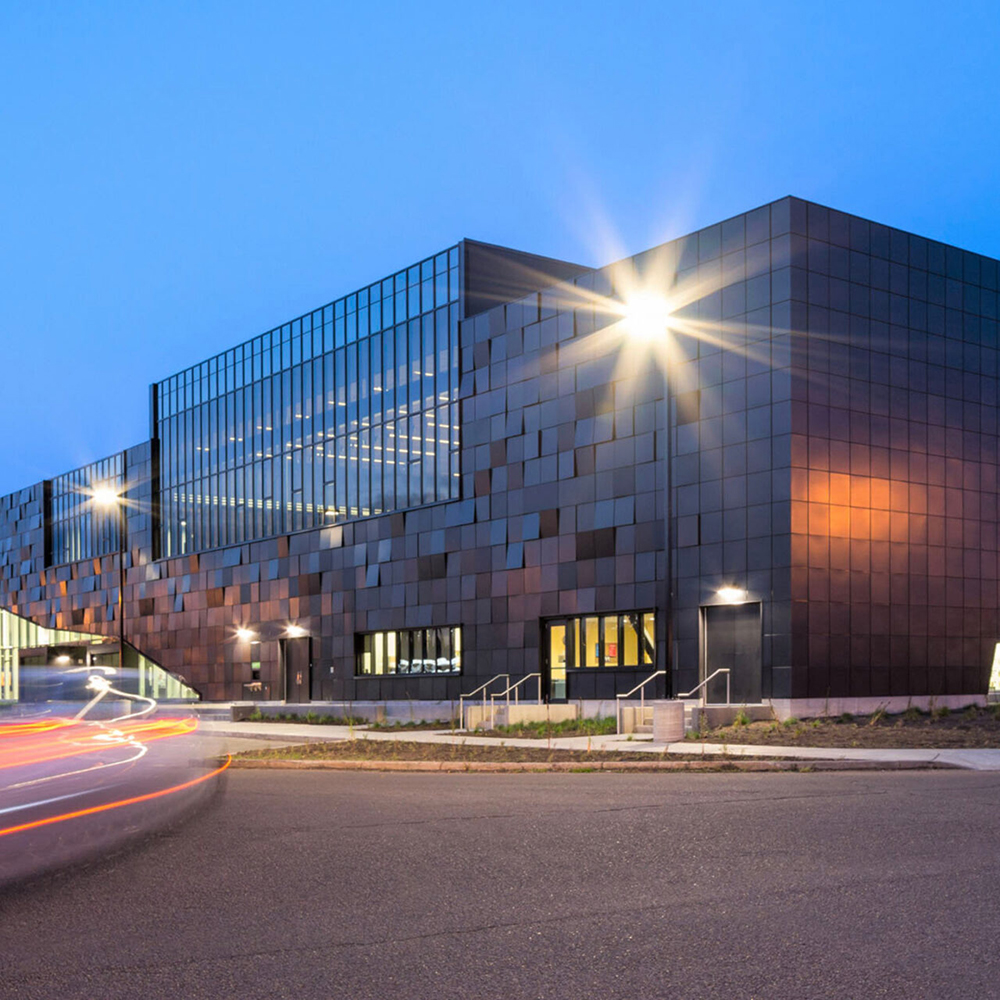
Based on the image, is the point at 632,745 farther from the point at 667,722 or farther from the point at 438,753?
the point at 438,753

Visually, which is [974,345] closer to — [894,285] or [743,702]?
[894,285]

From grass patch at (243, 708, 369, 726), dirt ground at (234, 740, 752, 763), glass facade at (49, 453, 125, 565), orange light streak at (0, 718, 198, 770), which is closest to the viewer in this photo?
orange light streak at (0, 718, 198, 770)

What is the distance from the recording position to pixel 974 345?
4050 cm

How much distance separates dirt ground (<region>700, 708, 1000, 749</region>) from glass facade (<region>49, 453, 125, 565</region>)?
Result: 196ft

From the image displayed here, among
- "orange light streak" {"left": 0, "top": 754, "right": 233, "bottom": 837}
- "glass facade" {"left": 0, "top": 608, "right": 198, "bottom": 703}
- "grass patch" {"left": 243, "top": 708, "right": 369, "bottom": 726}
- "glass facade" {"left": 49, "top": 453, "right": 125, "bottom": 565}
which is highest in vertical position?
"glass facade" {"left": 49, "top": 453, "right": 125, "bottom": 565}

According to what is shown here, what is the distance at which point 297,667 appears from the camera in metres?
58.6

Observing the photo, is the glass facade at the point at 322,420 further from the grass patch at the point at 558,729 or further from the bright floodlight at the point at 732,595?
the grass patch at the point at 558,729

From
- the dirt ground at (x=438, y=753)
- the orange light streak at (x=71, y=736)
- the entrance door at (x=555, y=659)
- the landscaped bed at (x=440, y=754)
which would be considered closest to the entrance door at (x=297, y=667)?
the entrance door at (x=555, y=659)

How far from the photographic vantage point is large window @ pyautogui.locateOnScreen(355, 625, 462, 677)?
4947cm

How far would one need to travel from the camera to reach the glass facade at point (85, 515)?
8300cm

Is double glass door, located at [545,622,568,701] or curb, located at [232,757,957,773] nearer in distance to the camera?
curb, located at [232,757,957,773]

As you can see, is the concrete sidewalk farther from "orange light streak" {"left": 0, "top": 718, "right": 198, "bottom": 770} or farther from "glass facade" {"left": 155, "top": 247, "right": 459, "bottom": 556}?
"glass facade" {"left": 155, "top": 247, "right": 459, "bottom": 556}

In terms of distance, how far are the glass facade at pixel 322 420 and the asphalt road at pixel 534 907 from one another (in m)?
37.8

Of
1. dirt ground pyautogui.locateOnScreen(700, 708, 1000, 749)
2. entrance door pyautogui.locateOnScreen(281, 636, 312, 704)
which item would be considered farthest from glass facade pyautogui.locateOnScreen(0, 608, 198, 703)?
dirt ground pyautogui.locateOnScreen(700, 708, 1000, 749)
